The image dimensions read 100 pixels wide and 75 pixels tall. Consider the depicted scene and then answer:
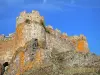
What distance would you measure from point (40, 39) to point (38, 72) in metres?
11.0

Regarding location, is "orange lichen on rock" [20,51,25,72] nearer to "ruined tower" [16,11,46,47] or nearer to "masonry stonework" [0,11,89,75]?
"masonry stonework" [0,11,89,75]

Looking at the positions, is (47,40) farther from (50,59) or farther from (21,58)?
(50,59)

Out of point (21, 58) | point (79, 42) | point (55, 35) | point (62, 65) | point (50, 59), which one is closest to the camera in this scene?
point (62, 65)

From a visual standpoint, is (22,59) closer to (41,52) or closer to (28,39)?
(41,52)

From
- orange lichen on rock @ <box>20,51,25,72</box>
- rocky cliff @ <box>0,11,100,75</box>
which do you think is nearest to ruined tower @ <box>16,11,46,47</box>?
rocky cliff @ <box>0,11,100,75</box>

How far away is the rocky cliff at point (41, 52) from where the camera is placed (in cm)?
3177

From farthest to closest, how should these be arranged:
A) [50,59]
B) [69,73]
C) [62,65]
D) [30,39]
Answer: [30,39] < [50,59] < [62,65] < [69,73]

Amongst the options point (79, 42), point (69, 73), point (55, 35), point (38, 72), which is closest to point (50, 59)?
point (38, 72)

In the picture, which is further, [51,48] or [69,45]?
[69,45]

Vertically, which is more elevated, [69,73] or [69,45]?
[69,45]

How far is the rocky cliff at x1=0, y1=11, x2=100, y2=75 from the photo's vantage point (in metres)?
31.8

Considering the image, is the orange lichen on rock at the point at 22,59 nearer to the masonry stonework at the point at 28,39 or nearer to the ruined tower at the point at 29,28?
the masonry stonework at the point at 28,39

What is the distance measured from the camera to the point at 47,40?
4441 centimetres

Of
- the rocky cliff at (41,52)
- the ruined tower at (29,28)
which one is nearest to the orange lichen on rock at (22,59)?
the rocky cliff at (41,52)
